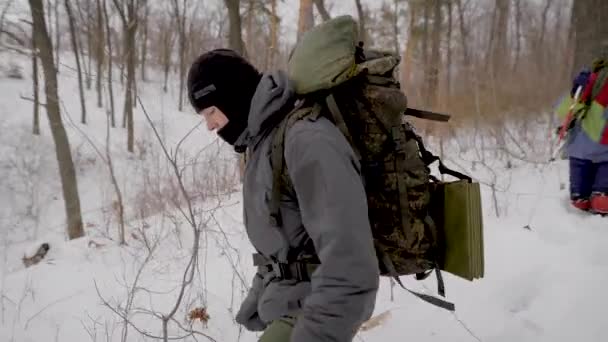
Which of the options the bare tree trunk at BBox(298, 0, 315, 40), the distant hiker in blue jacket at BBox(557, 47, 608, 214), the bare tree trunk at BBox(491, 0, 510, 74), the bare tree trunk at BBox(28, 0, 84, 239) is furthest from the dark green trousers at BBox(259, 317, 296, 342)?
the bare tree trunk at BBox(491, 0, 510, 74)

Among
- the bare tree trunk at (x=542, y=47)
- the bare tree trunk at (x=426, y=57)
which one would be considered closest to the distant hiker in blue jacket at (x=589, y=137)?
the bare tree trunk at (x=426, y=57)

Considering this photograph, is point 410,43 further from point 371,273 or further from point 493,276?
point 371,273

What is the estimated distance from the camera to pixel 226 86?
1.27 m

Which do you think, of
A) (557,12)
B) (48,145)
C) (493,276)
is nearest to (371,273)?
(493,276)

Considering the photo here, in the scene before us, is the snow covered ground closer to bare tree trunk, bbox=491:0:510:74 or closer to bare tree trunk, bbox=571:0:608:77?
bare tree trunk, bbox=571:0:608:77

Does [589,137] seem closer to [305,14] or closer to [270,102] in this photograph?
[270,102]

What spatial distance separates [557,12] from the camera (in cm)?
2242

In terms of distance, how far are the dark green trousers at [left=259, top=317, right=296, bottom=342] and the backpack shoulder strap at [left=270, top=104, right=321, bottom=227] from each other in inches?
12.5

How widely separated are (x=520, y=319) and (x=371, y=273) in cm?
186

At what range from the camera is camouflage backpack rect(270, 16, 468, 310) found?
1120 millimetres

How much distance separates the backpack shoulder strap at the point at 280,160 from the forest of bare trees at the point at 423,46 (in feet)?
5.49

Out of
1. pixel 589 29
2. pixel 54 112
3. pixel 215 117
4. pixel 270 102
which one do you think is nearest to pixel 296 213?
pixel 270 102

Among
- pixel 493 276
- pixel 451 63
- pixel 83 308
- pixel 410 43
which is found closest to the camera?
pixel 493 276

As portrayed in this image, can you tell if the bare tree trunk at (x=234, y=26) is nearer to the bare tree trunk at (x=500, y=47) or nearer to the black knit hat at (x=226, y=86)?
the black knit hat at (x=226, y=86)
